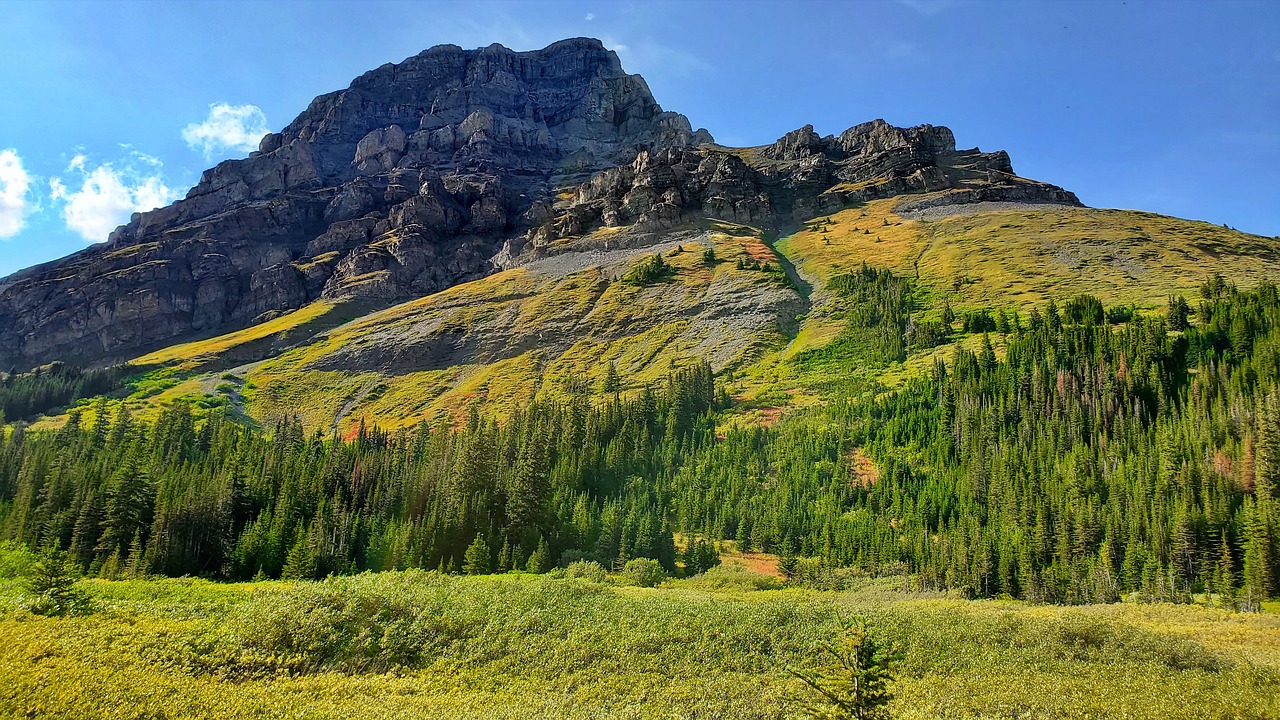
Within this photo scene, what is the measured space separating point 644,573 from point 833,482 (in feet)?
137

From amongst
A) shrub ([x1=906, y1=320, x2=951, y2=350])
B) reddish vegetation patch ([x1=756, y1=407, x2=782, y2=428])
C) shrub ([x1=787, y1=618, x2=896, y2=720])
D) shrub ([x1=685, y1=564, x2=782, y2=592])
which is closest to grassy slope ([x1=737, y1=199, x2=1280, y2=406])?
shrub ([x1=906, y1=320, x2=951, y2=350])

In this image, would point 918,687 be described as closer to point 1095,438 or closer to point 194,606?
point 194,606

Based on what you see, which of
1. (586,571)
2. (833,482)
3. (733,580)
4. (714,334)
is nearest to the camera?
(733,580)

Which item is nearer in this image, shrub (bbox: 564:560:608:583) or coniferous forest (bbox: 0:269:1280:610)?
shrub (bbox: 564:560:608:583)

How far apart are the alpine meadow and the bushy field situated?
9.9 inches

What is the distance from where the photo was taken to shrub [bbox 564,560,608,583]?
2643 inches

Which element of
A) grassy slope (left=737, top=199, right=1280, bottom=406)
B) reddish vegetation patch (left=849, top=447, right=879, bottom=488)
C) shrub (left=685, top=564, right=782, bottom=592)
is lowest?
shrub (left=685, top=564, right=782, bottom=592)

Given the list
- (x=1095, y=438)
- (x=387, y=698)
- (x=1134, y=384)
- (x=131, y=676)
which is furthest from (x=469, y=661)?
(x=1134, y=384)

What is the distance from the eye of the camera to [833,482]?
326 feet

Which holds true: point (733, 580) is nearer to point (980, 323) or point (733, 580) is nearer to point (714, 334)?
point (980, 323)

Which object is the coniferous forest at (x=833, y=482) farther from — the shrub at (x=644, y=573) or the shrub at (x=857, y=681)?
the shrub at (x=857, y=681)

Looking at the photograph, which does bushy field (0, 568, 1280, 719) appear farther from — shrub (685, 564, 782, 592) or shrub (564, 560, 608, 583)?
shrub (685, 564, 782, 592)

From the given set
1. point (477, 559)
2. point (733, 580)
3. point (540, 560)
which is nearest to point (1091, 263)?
point (733, 580)

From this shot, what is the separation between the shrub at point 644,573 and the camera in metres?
68.5
